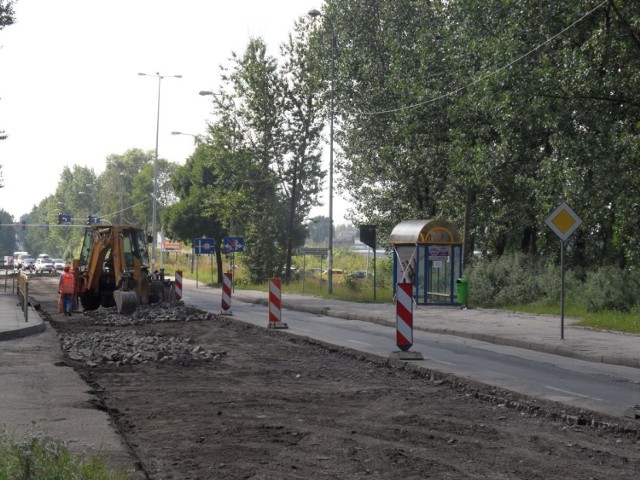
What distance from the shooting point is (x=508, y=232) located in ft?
123

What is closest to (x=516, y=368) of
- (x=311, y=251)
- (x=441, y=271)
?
(x=441, y=271)

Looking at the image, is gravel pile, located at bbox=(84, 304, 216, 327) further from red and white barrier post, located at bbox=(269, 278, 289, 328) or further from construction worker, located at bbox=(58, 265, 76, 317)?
red and white barrier post, located at bbox=(269, 278, 289, 328)

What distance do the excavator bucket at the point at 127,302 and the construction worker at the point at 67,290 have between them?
2099 millimetres

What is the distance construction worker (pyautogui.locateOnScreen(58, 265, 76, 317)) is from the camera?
100ft

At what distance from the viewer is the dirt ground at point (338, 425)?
768cm

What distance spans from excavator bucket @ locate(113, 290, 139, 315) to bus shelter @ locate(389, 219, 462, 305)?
29.5ft

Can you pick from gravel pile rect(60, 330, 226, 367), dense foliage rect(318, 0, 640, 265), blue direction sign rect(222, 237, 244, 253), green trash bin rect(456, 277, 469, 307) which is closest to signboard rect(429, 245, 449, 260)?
green trash bin rect(456, 277, 469, 307)

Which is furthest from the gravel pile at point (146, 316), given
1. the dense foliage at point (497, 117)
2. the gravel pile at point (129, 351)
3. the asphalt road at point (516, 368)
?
the dense foliage at point (497, 117)

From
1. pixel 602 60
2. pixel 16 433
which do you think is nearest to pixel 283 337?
pixel 602 60

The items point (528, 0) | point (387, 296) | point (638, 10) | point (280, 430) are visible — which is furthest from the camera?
point (387, 296)

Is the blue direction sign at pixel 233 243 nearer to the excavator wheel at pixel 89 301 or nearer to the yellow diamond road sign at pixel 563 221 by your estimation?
the excavator wheel at pixel 89 301

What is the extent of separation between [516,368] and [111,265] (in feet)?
66.5

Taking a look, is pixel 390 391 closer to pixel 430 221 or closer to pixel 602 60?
pixel 602 60

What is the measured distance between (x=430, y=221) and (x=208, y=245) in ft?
68.9
